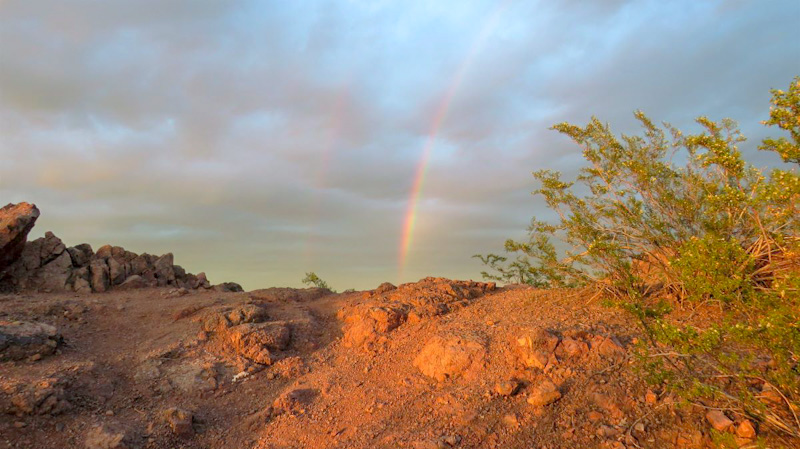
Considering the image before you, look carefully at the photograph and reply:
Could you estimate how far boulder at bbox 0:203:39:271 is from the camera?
12.6 m

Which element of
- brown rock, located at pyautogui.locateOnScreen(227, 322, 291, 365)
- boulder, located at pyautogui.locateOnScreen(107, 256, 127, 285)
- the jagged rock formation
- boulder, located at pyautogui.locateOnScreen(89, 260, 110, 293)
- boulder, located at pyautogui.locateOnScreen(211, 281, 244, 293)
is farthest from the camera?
boulder, located at pyautogui.locateOnScreen(211, 281, 244, 293)

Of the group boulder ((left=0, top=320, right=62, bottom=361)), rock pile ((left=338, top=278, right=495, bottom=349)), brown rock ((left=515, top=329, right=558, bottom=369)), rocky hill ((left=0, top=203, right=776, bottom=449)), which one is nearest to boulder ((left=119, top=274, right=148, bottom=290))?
rocky hill ((left=0, top=203, right=776, bottom=449))

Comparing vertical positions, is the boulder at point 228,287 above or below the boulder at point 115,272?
below

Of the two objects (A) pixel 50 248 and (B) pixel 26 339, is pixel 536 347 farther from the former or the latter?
(A) pixel 50 248

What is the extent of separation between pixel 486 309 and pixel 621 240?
2773mm

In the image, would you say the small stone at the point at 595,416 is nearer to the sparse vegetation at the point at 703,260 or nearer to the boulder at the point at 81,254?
the sparse vegetation at the point at 703,260

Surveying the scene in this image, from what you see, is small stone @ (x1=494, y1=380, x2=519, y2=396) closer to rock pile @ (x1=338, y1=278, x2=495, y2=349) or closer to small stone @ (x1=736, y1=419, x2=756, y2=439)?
small stone @ (x1=736, y1=419, x2=756, y2=439)

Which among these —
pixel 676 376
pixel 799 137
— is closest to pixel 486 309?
pixel 676 376

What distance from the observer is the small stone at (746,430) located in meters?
5.32

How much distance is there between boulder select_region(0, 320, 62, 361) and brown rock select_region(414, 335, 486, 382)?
635cm

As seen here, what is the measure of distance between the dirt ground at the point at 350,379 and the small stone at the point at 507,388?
0.02 meters

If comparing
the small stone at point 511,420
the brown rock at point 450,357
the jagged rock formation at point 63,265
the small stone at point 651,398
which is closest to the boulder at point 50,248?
the jagged rock formation at point 63,265

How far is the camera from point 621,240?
346 inches

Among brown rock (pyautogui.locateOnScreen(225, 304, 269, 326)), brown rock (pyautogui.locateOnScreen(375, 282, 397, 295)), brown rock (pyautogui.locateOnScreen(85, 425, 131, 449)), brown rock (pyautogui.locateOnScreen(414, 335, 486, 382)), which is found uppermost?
brown rock (pyautogui.locateOnScreen(375, 282, 397, 295))
